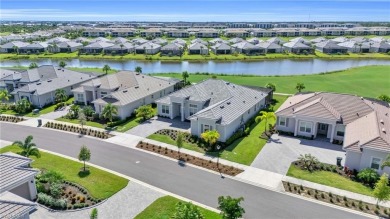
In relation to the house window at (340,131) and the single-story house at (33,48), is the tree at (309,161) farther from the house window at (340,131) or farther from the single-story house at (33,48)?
the single-story house at (33,48)

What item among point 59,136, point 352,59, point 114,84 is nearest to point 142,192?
point 59,136

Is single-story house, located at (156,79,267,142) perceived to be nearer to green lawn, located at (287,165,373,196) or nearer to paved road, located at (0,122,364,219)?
paved road, located at (0,122,364,219)

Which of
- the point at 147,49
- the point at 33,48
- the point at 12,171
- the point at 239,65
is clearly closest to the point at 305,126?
the point at 12,171

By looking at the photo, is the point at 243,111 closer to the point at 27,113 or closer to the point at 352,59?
the point at 27,113

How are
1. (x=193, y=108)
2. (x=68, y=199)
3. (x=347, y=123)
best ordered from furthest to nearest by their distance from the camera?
(x=193, y=108) < (x=347, y=123) < (x=68, y=199)

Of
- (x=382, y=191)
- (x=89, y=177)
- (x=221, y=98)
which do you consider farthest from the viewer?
(x=221, y=98)

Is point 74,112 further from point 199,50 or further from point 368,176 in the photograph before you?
point 199,50
